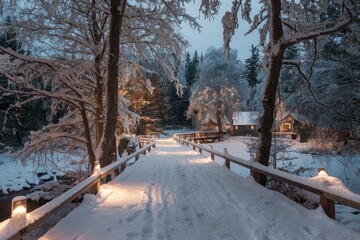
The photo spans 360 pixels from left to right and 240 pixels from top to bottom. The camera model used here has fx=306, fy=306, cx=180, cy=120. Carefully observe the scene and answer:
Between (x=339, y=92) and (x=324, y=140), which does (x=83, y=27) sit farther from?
(x=324, y=140)

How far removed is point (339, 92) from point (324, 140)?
264 centimetres

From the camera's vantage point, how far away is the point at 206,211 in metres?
6.02

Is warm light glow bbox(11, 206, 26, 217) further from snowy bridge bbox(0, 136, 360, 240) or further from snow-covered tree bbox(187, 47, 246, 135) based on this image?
snow-covered tree bbox(187, 47, 246, 135)

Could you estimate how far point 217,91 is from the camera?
48.1 m

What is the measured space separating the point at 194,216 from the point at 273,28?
20.3 ft

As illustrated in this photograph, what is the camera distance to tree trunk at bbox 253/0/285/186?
896cm

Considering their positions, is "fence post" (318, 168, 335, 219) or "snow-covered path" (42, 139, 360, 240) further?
"fence post" (318, 168, 335, 219)

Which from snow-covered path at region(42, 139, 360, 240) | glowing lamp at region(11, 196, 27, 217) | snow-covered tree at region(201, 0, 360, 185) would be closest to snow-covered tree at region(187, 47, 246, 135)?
snow-covered tree at region(201, 0, 360, 185)

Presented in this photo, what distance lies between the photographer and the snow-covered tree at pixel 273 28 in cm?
855

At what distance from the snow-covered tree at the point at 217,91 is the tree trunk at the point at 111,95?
3760 centimetres

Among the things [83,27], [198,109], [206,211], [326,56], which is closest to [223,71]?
[198,109]

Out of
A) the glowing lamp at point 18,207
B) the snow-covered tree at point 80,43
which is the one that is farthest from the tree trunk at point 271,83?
the glowing lamp at point 18,207

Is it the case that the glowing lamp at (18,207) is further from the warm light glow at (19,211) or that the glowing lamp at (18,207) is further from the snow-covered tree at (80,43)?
the snow-covered tree at (80,43)

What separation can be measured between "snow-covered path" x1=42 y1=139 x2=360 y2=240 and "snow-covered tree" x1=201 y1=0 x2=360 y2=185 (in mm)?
1932
